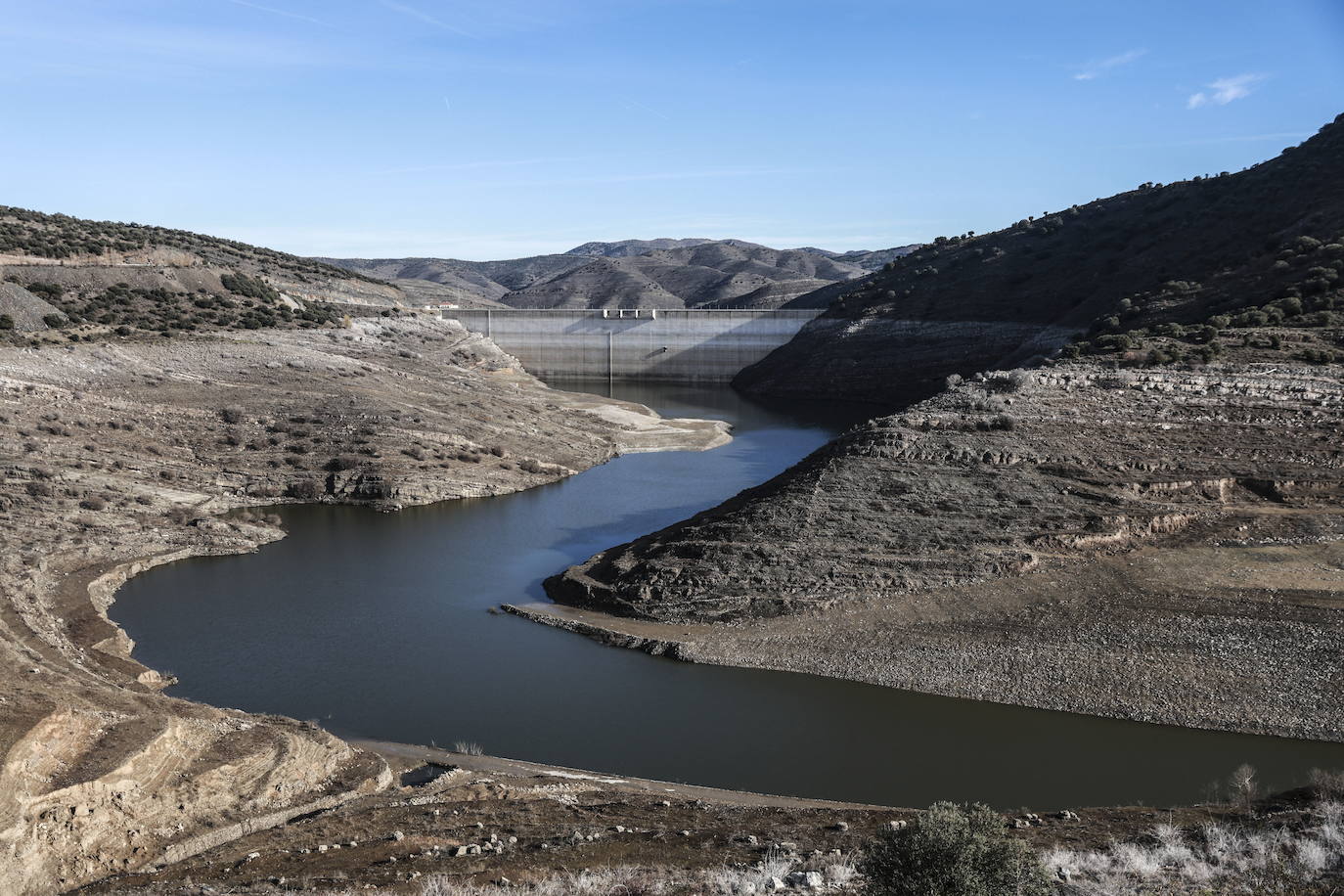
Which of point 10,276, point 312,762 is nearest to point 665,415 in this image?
point 10,276

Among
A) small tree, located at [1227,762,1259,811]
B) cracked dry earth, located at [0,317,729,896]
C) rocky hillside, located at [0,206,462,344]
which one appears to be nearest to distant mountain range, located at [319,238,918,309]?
rocky hillside, located at [0,206,462,344]

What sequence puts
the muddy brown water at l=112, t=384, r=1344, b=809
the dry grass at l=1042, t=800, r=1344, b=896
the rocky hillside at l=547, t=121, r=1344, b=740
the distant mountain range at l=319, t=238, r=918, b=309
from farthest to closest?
the distant mountain range at l=319, t=238, r=918, b=309, the rocky hillside at l=547, t=121, r=1344, b=740, the muddy brown water at l=112, t=384, r=1344, b=809, the dry grass at l=1042, t=800, r=1344, b=896

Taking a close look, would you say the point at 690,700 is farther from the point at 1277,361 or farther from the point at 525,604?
the point at 1277,361

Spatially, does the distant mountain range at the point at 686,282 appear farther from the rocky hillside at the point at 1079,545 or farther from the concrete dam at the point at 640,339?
the rocky hillside at the point at 1079,545

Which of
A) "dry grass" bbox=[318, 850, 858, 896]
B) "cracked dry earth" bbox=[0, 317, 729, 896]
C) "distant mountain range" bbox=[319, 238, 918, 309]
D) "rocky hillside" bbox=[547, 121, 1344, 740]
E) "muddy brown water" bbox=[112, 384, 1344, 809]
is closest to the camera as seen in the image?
"dry grass" bbox=[318, 850, 858, 896]

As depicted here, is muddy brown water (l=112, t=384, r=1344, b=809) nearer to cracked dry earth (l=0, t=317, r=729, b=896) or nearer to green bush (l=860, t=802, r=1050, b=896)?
cracked dry earth (l=0, t=317, r=729, b=896)

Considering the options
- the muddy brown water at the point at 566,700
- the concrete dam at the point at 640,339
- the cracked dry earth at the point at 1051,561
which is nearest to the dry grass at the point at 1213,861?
the muddy brown water at the point at 566,700
